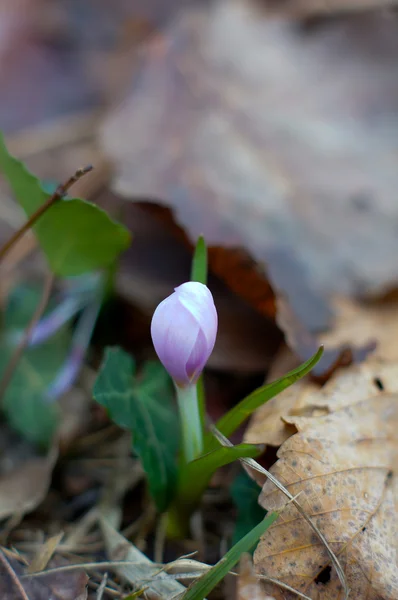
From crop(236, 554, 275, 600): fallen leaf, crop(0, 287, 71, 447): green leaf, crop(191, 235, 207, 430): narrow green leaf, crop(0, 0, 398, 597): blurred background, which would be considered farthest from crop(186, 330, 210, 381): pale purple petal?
crop(0, 287, 71, 447): green leaf

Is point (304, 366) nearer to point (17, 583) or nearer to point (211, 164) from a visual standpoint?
point (17, 583)

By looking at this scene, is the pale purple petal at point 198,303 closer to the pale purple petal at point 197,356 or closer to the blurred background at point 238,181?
the pale purple petal at point 197,356

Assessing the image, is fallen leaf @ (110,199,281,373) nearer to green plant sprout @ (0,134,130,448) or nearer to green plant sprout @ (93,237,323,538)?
green plant sprout @ (0,134,130,448)

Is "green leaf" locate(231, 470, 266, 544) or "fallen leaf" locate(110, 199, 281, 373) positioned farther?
→ "fallen leaf" locate(110, 199, 281, 373)

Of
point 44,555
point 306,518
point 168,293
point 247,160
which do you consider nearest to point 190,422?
point 306,518

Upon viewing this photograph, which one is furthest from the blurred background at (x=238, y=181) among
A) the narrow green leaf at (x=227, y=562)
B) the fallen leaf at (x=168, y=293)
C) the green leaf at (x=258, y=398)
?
the narrow green leaf at (x=227, y=562)

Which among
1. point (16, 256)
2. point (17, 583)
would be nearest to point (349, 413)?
point (17, 583)
